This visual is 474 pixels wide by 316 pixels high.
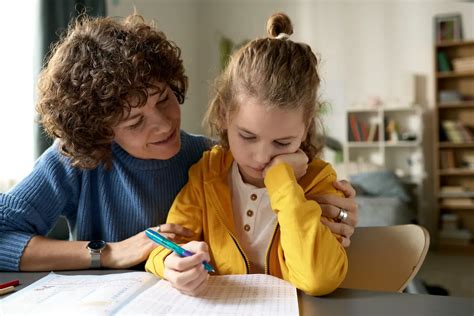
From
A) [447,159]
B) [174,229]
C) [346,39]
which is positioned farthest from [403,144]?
[174,229]

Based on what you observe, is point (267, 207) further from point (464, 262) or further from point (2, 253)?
point (464, 262)

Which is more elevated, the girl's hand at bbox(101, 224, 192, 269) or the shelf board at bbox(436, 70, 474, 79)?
the shelf board at bbox(436, 70, 474, 79)

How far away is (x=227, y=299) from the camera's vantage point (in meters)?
0.75

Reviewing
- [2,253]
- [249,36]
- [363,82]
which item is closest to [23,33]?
[2,253]

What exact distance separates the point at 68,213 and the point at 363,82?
474 centimetres

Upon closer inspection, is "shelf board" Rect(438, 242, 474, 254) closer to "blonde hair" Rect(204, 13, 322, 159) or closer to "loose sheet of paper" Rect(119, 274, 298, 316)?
"blonde hair" Rect(204, 13, 322, 159)

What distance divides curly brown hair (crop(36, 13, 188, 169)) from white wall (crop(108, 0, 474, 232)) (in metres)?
3.80

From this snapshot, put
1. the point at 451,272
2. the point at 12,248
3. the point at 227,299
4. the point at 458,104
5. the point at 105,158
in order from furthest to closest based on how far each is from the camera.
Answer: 1. the point at 458,104
2. the point at 451,272
3. the point at 105,158
4. the point at 12,248
5. the point at 227,299

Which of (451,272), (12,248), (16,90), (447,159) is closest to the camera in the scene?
(12,248)

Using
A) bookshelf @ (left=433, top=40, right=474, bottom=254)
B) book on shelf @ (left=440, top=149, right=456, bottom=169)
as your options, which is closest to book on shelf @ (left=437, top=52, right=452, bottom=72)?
bookshelf @ (left=433, top=40, right=474, bottom=254)

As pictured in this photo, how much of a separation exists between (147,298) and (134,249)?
0.26m

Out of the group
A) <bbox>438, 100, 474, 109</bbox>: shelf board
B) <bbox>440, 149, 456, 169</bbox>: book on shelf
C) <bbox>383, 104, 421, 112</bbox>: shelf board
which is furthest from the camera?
<bbox>383, 104, 421, 112</bbox>: shelf board

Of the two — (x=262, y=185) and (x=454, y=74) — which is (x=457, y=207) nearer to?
(x=454, y=74)

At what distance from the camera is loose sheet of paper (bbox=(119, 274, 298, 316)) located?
0.70m
